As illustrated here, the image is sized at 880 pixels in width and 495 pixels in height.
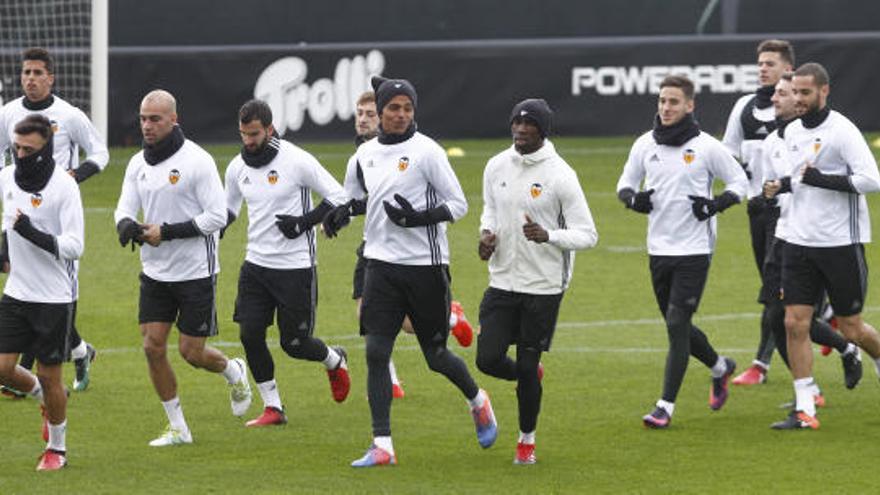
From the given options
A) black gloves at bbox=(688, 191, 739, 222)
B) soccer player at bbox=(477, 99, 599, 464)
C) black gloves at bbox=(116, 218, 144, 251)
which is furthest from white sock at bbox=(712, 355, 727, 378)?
black gloves at bbox=(116, 218, 144, 251)

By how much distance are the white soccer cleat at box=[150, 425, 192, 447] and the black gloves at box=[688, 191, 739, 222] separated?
3610mm

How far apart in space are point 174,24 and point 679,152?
62.9 ft

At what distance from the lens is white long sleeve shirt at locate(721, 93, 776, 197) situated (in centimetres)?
1570

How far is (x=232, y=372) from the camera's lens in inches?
553

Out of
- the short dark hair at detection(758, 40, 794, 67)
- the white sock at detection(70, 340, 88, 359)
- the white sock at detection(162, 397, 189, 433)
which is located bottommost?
the white sock at detection(70, 340, 88, 359)

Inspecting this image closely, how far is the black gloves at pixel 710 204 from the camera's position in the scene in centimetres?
1367

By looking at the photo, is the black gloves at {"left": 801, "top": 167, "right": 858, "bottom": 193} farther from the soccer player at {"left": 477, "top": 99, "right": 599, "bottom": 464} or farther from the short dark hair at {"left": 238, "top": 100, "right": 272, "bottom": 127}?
the short dark hair at {"left": 238, "top": 100, "right": 272, "bottom": 127}

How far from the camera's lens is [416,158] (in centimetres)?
1266

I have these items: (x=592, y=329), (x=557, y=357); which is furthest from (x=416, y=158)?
(x=592, y=329)

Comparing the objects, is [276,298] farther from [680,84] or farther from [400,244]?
[680,84]

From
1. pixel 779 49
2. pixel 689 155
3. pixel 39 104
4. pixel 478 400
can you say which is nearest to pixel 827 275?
pixel 689 155

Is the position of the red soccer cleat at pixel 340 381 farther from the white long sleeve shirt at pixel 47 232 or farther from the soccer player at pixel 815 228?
the soccer player at pixel 815 228

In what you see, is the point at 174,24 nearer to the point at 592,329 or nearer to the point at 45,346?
the point at 592,329

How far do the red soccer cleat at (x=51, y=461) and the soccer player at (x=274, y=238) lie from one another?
6.33 feet
